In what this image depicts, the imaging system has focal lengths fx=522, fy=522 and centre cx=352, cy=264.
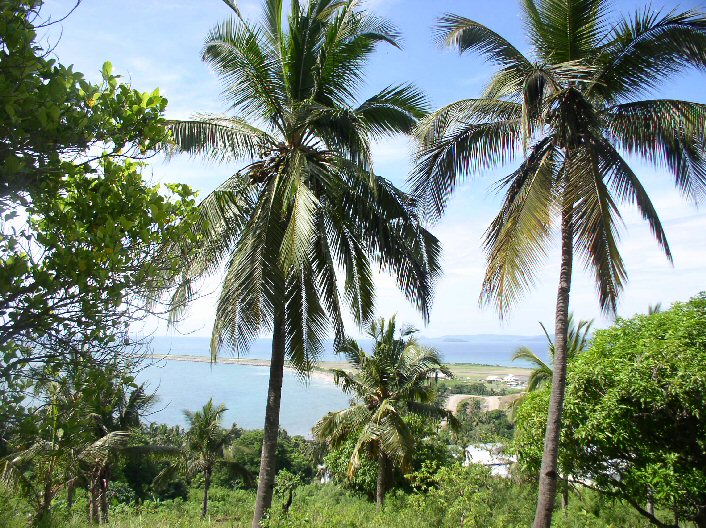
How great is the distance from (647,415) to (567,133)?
15.1 feet

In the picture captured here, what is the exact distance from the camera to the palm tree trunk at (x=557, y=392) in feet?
22.9

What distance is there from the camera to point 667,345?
8102mm

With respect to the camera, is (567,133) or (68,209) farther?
(567,133)

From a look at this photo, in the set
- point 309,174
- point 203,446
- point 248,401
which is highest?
point 309,174

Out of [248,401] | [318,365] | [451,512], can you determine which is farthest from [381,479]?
[248,401]

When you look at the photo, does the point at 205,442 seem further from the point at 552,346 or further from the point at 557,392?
the point at 557,392

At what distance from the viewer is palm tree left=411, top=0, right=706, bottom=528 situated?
22.9ft

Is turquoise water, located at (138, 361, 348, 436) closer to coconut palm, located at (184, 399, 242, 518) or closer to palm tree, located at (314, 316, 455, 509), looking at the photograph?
coconut palm, located at (184, 399, 242, 518)

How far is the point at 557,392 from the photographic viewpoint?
282 inches

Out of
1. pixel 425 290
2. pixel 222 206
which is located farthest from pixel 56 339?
pixel 425 290

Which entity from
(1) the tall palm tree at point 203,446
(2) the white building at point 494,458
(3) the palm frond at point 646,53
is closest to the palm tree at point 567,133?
(3) the palm frond at point 646,53

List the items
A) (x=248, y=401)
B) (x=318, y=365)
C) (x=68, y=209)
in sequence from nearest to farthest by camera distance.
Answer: (x=68, y=209) < (x=318, y=365) < (x=248, y=401)

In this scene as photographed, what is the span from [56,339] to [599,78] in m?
7.63

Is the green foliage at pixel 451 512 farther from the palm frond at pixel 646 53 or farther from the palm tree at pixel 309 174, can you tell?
the palm frond at pixel 646 53
